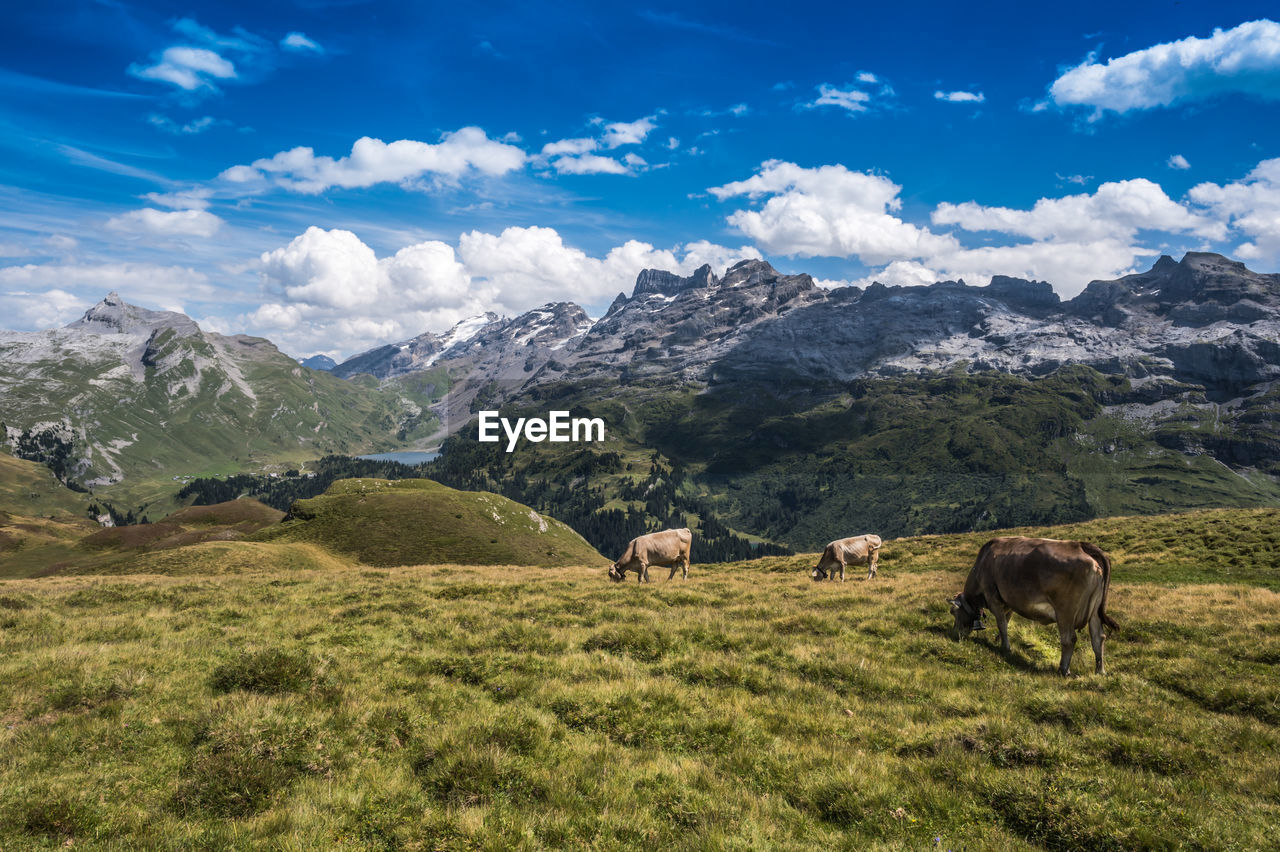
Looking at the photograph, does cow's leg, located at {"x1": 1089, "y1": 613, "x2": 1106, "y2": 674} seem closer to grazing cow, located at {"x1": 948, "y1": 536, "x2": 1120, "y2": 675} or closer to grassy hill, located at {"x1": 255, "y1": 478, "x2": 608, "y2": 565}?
grazing cow, located at {"x1": 948, "y1": 536, "x2": 1120, "y2": 675}

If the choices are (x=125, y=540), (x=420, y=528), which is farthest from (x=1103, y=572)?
(x=125, y=540)

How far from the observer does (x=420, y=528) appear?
96375 mm

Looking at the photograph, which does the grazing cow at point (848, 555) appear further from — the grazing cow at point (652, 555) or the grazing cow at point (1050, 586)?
the grazing cow at point (1050, 586)

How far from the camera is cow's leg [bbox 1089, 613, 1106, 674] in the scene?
556 inches

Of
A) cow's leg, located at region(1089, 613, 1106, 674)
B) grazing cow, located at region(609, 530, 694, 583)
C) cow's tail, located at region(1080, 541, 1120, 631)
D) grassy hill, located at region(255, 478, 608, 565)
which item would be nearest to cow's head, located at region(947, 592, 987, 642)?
cow's leg, located at region(1089, 613, 1106, 674)

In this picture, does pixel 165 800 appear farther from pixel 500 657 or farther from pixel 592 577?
pixel 592 577

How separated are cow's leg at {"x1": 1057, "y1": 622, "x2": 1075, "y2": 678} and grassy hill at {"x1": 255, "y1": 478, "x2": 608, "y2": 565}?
85152mm

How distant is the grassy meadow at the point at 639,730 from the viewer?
26.9 feet

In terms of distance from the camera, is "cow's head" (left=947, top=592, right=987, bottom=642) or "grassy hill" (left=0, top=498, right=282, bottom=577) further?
"grassy hill" (left=0, top=498, right=282, bottom=577)

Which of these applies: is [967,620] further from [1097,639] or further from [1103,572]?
[1103,572]

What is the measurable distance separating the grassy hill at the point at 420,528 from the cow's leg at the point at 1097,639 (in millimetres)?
85610

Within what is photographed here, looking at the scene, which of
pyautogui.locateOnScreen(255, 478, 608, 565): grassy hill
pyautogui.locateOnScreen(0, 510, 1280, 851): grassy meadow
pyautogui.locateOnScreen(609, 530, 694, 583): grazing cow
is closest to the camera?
pyautogui.locateOnScreen(0, 510, 1280, 851): grassy meadow

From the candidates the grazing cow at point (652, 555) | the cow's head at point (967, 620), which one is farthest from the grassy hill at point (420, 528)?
the cow's head at point (967, 620)

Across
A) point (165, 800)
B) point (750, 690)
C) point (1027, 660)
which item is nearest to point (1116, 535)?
point (1027, 660)
